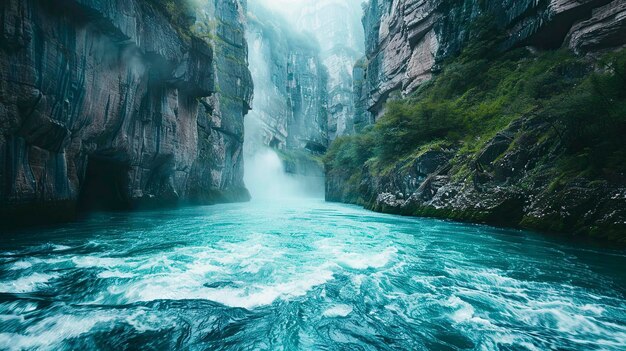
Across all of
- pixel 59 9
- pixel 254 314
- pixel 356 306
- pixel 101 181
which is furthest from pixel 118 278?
pixel 101 181

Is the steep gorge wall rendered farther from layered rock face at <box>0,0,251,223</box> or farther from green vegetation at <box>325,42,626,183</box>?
green vegetation at <box>325,42,626,183</box>

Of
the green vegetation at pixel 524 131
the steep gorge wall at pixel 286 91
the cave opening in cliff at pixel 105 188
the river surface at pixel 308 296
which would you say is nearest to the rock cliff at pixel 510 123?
the green vegetation at pixel 524 131

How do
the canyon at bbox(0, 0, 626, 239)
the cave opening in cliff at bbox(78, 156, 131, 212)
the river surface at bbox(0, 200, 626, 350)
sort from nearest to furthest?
the river surface at bbox(0, 200, 626, 350) < the canyon at bbox(0, 0, 626, 239) < the cave opening in cliff at bbox(78, 156, 131, 212)

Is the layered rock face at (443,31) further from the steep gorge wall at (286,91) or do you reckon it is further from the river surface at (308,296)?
the steep gorge wall at (286,91)

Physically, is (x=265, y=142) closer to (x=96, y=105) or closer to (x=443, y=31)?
(x=443, y=31)

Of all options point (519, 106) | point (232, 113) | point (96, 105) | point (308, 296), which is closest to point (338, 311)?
point (308, 296)

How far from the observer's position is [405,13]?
3338 centimetres

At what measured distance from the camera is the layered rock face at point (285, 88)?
67812 millimetres

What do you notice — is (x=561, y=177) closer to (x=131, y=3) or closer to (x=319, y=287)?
(x=319, y=287)

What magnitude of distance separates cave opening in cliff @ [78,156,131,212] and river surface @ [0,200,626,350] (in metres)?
10.8

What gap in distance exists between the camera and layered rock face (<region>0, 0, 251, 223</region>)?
9031mm

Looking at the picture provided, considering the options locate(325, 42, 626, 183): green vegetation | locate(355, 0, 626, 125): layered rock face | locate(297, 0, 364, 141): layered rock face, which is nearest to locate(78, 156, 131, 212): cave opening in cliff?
locate(325, 42, 626, 183): green vegetation

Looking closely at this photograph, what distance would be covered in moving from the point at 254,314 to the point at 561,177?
10878 mm

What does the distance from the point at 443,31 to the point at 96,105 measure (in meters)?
29.7
